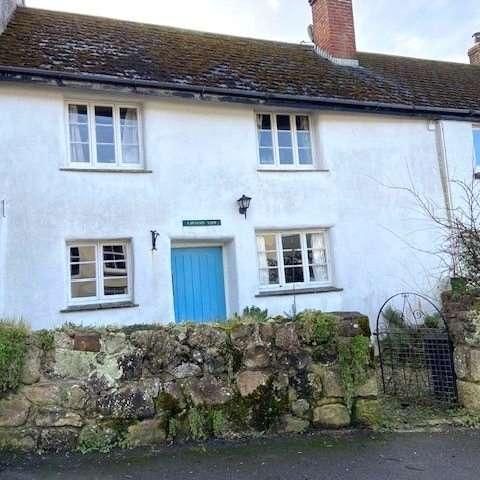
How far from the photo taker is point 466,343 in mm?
6129

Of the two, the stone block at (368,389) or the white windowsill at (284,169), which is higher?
the white windowsill at (284,169)

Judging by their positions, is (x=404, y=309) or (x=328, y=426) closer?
(x=328, y=426)

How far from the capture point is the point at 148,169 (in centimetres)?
959

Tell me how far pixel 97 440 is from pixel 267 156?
7.23 metres

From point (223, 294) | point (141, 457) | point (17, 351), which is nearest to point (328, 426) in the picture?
point (141, 457)

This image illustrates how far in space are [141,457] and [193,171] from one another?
20.2 feet

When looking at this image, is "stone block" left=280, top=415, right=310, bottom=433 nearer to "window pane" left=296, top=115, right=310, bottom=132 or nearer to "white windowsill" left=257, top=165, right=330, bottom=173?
"white windowsill" left=257, top=165, right=330, bottom=173

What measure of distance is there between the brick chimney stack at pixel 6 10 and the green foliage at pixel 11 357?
8067 millimetres

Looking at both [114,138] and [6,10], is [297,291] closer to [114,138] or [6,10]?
[114,138]

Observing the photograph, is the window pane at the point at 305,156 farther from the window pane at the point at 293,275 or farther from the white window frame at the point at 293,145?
→ the window pane at the point at 293,275

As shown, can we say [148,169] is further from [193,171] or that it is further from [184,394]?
[184,394]

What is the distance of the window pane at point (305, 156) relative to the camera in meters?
11.0

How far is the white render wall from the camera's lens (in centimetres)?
866

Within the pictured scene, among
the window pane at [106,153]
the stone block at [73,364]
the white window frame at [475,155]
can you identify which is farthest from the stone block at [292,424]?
the white window frame at [475,155]
